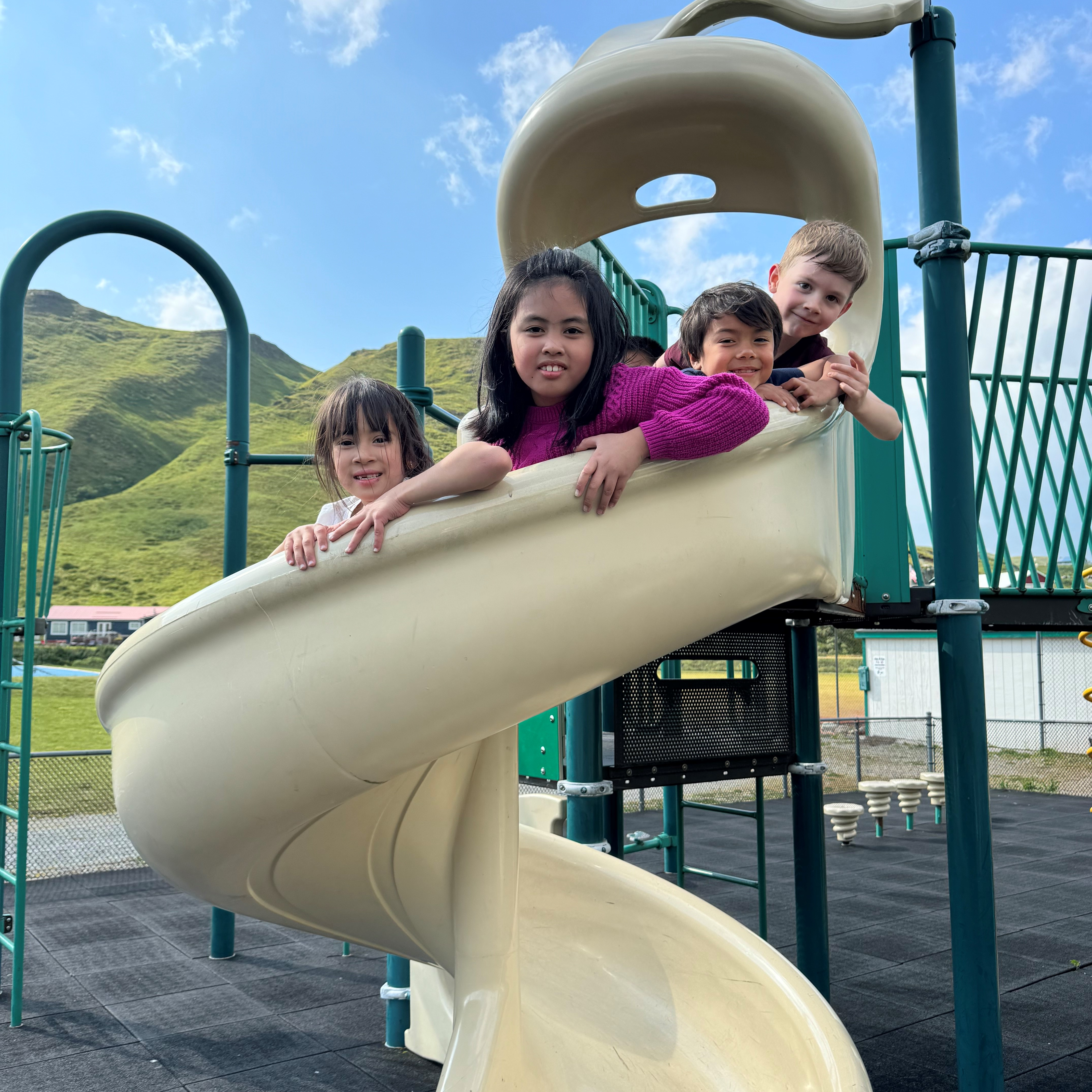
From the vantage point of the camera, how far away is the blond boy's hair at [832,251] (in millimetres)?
2031

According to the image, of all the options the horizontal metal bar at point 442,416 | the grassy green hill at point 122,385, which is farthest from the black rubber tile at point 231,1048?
the grassy green hill at point 122,385

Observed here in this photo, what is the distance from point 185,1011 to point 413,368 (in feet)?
8.85

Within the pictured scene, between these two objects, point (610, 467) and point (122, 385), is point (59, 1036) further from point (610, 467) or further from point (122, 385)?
point (122, 385)

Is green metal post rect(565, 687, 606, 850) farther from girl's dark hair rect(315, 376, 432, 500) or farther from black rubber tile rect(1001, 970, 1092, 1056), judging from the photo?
black rubber tile rect(1001, 970, 1092, 1056)

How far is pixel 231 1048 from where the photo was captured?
3295 millimetres

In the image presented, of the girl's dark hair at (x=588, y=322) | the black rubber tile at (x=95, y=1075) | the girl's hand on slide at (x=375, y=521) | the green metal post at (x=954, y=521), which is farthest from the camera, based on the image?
the black rubber tile at (x=95, y=1075)

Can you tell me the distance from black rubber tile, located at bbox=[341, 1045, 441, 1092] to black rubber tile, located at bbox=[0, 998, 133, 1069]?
87 centimetres

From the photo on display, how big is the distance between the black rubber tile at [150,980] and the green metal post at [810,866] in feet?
8.21

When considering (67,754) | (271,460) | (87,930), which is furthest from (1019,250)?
(67,754)

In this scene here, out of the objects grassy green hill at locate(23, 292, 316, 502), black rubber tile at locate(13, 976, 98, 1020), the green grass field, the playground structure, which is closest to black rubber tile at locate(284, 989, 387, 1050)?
black rubber tile at locate(13, 976, 98, 1020)

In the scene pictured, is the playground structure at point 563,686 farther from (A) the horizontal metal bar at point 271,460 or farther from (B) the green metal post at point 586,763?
(A) the horizontal metal bar at point 271,460

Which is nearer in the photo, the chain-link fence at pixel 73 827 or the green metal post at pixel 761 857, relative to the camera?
the green metal post at pixel 761 857

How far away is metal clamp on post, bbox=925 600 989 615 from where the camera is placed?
243cm

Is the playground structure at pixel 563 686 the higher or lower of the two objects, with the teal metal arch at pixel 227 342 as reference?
lower
